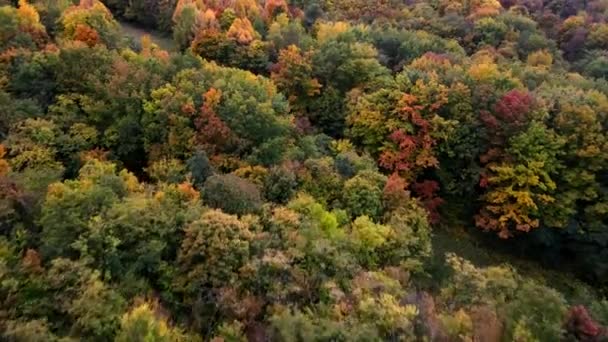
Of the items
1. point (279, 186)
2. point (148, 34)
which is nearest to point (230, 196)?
point (279, 186)

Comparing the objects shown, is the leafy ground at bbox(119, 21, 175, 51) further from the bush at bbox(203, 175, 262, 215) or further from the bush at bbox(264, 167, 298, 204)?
the bush at bbox(203, 175, 262, 215)

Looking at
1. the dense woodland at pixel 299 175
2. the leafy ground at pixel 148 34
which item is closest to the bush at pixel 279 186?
the dense woodland at pixel 299 175

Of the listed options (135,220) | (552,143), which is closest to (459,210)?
(552,143)

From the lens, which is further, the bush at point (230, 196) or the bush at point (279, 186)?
the bush at point (279, 186)

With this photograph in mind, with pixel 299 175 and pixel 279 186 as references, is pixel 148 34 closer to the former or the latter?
pixel 299 175

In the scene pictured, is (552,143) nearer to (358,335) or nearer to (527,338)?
(527,338)

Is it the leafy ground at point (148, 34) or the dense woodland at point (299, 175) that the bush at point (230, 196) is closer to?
the dense woodland at point (299, 175)

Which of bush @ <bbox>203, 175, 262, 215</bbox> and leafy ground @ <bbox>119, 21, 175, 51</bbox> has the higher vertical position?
bush @ <bbox>203, 175, 262, 215</bbox>

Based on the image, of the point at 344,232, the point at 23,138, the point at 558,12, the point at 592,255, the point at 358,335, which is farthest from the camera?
the point at 558,12

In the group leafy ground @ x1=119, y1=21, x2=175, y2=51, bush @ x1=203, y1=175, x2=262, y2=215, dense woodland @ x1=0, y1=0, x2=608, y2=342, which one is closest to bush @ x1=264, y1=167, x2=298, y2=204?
dense woodland @ x1=0, y1=0, x2=608, y2=342
